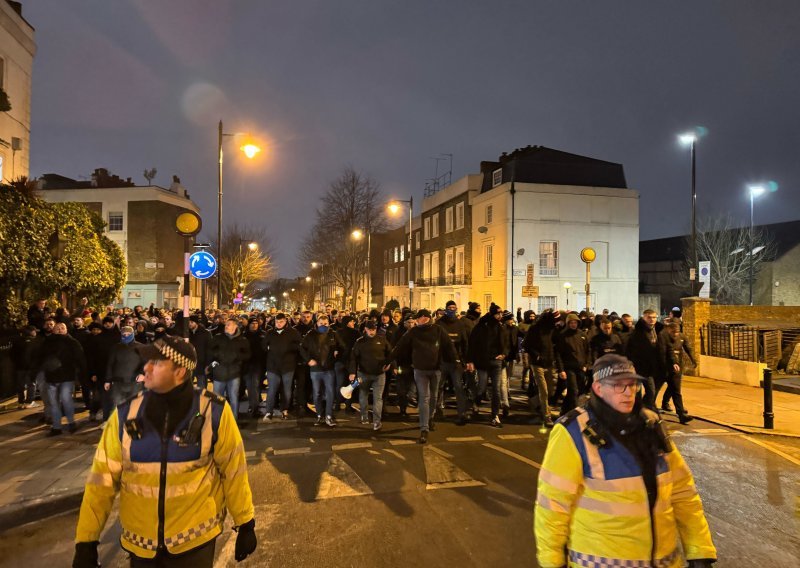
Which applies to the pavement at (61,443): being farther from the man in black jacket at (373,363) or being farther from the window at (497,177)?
the window at (497,177)

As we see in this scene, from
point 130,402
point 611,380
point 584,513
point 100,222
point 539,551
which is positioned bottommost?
point 539,551

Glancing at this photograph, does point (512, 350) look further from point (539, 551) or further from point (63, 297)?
point (63, 297)

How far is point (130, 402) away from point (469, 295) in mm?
37071

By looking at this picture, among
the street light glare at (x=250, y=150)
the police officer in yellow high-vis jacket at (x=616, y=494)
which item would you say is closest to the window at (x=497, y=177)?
the street light glare at (x=250, y=150)

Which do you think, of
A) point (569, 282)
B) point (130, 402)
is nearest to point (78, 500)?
point (130, 402)

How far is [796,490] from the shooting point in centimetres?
601

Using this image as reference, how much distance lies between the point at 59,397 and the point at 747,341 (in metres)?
16.2

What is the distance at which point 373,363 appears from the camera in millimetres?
8703

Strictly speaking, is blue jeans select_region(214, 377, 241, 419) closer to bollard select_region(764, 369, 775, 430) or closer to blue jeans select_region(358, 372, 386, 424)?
blue jeans select_region(358, 372, 386, 424)

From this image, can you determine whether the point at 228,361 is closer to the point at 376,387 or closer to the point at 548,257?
the point at 376,387

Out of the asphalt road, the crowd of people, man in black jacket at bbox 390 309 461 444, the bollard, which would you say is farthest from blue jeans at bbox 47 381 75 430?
the bollard

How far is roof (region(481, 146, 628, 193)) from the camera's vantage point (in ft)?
115

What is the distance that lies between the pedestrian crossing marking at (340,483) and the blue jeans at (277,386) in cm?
299

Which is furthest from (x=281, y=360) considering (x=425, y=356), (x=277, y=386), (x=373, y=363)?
(x=425, y=356)
